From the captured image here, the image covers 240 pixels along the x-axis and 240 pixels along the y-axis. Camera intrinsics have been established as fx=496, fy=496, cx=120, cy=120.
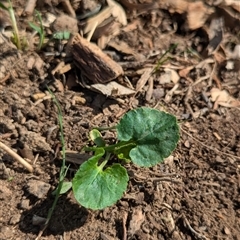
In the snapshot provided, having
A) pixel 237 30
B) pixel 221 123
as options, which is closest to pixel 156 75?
pixel 221 123

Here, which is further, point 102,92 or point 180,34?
point 180,34

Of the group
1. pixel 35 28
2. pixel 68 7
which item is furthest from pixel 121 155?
pixel 68 7

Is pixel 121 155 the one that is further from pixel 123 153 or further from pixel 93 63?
pixel 93 63

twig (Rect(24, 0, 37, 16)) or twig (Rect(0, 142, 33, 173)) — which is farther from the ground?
twig (Rect(24, 0, 37, 16))

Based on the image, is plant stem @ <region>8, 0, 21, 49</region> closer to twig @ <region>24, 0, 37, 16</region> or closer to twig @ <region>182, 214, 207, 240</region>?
twig @ <region>24, 0, 37, 16</region>

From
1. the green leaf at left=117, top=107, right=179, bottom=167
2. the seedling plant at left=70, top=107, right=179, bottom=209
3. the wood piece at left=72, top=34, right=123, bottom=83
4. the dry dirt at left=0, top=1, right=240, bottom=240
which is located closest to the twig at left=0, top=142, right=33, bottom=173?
the dry dirt at left=0, top=1, right=240, bottom=240

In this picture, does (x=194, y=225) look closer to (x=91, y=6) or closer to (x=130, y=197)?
(x=130, y=197)
